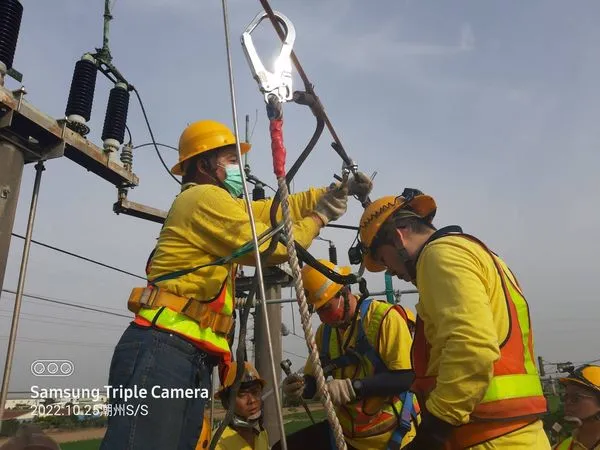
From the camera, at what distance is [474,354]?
1751 millimetres

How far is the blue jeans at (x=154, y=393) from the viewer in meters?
1.94

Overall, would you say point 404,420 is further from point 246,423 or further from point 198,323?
point 198,323

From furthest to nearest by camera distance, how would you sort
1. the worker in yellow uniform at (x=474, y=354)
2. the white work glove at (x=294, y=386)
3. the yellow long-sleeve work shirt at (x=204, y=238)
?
the white work glove at (x=294, y=386) → the yellow long-sleeve work shirt at (x=204, y=238) → the worker in yellow uniform at (x=474, y=354)

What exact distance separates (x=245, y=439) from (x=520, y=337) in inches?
142

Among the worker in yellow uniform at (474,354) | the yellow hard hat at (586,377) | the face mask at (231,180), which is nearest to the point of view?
the worker in yellow uniform at (474,354)

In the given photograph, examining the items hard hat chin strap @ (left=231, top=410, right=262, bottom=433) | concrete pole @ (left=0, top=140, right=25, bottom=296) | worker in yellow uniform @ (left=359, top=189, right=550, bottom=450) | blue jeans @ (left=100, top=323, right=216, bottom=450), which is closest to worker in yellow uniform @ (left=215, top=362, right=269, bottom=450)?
hard hat chin strap @ (left=231, top=410, right=262, bottom=433)

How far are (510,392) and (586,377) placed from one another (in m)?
4.30

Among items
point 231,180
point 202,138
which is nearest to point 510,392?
point 231,180

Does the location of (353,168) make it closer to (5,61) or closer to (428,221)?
(428,221)

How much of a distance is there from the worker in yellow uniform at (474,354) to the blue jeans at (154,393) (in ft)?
3.50

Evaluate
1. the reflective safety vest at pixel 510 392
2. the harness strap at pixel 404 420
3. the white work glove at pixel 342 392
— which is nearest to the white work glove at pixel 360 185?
the reflective safety vest at pixel 510 392

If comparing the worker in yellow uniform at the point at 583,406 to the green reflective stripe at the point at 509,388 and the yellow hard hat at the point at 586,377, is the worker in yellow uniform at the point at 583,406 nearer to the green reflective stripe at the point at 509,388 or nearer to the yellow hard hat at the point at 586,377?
the yellow hard hat at the point at 586,377

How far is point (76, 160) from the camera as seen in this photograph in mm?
5863

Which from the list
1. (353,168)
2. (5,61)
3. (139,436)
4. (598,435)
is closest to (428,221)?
(353,168)
